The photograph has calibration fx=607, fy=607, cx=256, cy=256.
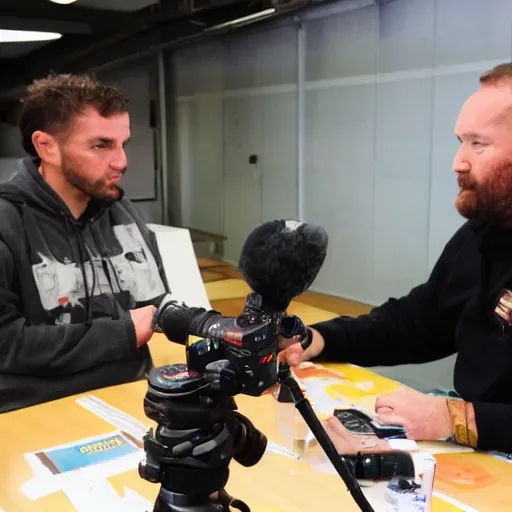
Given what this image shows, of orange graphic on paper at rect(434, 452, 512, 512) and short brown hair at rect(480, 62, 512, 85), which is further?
short brown hair at rect(480, 62, 512, 85)

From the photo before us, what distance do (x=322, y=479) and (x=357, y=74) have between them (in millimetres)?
2999

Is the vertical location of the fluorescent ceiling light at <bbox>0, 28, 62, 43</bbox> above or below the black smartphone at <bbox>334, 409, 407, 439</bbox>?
above

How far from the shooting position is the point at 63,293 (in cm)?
152

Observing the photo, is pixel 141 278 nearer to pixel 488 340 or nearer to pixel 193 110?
pixel 488 340

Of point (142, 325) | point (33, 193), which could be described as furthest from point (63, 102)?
point (142, 325)

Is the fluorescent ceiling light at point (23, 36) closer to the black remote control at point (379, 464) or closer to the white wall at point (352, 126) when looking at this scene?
the white wall at point (352, 126)

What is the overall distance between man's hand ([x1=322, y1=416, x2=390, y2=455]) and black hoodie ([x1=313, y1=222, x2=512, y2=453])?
0.20 metres

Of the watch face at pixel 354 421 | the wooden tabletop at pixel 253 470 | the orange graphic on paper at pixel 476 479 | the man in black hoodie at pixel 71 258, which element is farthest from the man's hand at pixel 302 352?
the orange graphic on paper at pixel 476 479

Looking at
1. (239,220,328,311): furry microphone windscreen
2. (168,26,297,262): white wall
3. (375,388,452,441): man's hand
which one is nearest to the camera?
(239,220,328,311): furry microphone windscreen

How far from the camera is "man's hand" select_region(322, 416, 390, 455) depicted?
1.02m

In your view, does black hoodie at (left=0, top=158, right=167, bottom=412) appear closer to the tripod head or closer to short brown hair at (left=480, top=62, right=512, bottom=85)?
the tripod head

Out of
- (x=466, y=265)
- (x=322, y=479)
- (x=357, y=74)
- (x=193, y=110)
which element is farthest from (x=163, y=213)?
(x=322, y=479)

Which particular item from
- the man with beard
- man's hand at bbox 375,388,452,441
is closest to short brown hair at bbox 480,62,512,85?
the man with beard

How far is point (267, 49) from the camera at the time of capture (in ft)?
13.5
